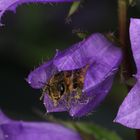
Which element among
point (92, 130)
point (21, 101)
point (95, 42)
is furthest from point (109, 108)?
point (95, 42)

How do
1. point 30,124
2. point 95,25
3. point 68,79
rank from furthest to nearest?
point 95,25 < point 30,124 < point 68,79

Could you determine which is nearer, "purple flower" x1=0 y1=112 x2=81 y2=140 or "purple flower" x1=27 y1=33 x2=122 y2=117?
"purple flower" x1=27 y1=33 x2=122 y2=117

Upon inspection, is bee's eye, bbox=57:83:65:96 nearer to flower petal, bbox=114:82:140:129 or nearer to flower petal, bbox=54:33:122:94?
flower petal, bbox=54:33:122:94

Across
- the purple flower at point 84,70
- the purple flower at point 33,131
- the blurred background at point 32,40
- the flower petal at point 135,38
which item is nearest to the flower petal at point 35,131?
the purple flower at point 33,131

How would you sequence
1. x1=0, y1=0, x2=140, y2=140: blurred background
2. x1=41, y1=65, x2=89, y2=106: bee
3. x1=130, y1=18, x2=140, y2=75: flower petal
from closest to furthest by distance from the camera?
x1=130, y1=18, x2=140, y2=75: flower petal < x1=41, y1=65, x2=89, y2=106: bee < x1=0, y1=0, x2=140, y2=140: blurred background

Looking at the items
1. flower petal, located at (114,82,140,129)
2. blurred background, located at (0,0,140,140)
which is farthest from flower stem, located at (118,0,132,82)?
blurred background, located at (0,0,140,140)

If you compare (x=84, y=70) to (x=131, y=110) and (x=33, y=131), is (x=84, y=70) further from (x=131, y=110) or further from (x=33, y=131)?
(x=33, y=131)

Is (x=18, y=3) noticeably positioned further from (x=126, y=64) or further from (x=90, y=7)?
(x=90, y=7)

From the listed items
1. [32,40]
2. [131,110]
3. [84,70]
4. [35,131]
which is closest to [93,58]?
[84,70]
